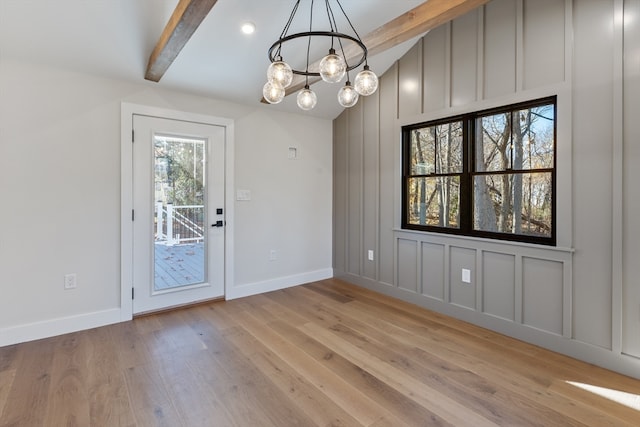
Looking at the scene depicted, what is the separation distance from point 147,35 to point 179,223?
1855mm

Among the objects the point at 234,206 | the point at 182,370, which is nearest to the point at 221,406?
the point at 182,370

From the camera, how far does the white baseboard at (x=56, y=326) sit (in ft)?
8.90

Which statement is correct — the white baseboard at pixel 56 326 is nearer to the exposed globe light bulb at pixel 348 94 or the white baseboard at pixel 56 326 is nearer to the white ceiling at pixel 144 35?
the white ceiling at pixel 144 35

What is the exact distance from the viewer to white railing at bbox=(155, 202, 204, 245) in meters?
3.45

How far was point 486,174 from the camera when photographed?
3.12m

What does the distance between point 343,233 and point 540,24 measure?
125 inches

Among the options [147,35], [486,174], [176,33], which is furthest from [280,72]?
[486,174]

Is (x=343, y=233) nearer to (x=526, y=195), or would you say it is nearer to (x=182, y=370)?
(x=526, y=195)

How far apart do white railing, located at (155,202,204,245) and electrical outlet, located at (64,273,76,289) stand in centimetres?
78

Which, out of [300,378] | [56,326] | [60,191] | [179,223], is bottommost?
[300,378]

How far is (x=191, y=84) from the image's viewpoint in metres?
3.42

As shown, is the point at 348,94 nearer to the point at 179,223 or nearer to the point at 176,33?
the point at 176,33

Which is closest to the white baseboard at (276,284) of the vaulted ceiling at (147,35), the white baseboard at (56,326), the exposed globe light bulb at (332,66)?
the white baseboard at (56,326)

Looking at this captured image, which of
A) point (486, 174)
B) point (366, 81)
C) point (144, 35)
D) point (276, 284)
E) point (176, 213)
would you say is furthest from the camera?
point (276, 284)
